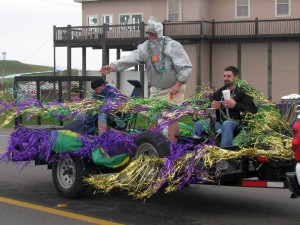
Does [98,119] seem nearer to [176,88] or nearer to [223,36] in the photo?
[176,88]

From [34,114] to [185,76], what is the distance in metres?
2.09

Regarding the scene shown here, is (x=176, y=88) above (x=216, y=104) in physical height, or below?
above

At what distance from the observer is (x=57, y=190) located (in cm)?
870

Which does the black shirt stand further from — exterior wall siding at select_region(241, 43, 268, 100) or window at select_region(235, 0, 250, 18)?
window at select_region(235, 0, 250, 18)

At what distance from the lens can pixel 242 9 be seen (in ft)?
125

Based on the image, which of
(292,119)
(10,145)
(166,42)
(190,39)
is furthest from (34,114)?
(190,39)

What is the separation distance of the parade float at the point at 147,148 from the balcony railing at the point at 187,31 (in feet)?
89.9

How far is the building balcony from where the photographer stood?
3609 cm

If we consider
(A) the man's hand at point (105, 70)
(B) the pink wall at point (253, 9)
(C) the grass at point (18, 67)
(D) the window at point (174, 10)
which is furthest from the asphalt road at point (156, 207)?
(C) the grass at point (18, 67)

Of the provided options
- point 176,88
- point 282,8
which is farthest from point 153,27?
point 282,8

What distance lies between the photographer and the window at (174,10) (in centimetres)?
3888

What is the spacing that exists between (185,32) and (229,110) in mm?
29740

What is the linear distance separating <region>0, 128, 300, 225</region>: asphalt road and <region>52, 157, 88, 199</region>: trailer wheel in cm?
13

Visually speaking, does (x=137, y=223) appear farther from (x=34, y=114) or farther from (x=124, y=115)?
(x=34, y=114)
